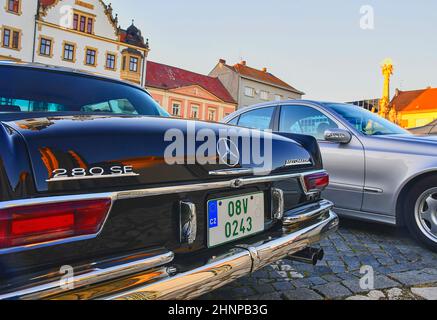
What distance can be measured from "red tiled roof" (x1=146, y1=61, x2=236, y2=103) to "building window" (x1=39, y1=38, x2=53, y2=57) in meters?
9.12

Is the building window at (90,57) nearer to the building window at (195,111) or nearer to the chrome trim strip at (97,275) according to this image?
the building window at (195,111)

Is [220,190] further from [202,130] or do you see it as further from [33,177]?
[33,177]

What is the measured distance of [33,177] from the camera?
1.18 meters

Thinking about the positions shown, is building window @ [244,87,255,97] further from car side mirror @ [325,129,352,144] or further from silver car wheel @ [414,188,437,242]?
silver car wheel @ [414,188,437,242]

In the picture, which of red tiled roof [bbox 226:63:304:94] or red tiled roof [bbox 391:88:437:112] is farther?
red tiled roof [bbox 391:88:437:112]

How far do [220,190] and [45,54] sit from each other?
1296 inches

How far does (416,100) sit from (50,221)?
69.3 metres

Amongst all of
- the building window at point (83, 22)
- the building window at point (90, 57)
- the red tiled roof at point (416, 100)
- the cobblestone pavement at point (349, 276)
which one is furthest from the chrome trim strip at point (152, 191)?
the red tiled roof at point (416, 100)

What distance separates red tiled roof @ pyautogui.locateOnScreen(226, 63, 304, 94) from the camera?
1818 inches

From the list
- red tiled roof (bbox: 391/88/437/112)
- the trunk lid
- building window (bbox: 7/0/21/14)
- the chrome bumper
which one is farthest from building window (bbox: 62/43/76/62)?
red tiled roof (bbox: 391/88/437/112)

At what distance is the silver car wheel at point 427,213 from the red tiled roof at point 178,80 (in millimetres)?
34640

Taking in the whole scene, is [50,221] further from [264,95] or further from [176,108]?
[264,95]

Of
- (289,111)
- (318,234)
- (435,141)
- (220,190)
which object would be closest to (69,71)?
(220,190)

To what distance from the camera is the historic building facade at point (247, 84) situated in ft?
145
